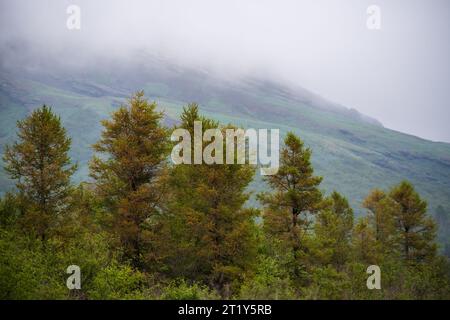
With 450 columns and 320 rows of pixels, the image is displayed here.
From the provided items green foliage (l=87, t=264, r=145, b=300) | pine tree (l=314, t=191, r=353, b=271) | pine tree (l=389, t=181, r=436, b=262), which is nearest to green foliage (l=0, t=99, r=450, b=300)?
pine tree (l=314, t=191, r=353, b=271)

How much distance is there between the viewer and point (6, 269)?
54.2ft

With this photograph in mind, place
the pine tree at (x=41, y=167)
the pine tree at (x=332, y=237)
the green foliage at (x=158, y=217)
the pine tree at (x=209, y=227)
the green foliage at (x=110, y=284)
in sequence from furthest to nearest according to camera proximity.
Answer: the pine tree at (x=332, y=237) < the pine tree at (x=41, y=167) < the pine tree at (x=209, y=227) < the green foliage at (x=158, y=217) < the green foliage at (x=110, y=284)

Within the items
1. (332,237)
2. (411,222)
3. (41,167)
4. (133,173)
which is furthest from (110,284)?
(411,222)

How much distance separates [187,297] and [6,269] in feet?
24.7

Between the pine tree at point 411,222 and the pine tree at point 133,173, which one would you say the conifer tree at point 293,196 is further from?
the pine tree at point 411,222

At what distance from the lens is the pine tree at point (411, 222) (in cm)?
3753

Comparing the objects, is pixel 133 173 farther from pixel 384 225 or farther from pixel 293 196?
pixel 384 225

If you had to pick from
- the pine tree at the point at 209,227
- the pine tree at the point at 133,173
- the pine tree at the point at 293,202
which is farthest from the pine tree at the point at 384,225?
the pine tree at the point at 133,173

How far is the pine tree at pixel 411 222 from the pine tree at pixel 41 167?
29.5 metres

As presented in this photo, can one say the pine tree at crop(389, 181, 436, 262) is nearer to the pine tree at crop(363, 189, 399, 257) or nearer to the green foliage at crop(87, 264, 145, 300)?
the pine tree at crop(363, 189, 399, 257)

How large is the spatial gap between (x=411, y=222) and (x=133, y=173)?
2717 centimetres

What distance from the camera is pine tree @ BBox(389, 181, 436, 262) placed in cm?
3753
